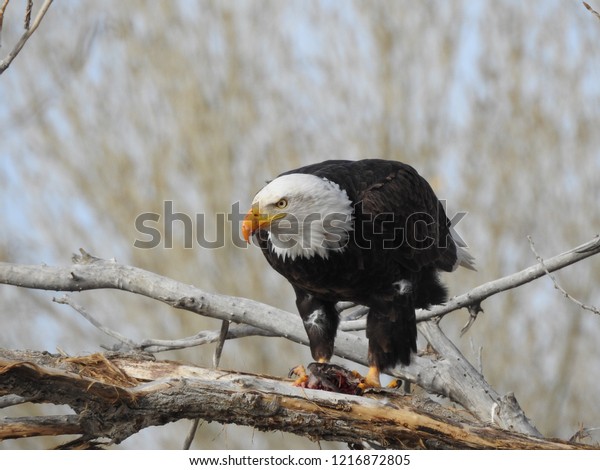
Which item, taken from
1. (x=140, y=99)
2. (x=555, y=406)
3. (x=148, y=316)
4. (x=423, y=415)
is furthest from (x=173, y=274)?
(x=423, y=415)

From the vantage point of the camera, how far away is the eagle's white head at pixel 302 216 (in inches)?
166

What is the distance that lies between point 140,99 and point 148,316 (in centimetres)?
248

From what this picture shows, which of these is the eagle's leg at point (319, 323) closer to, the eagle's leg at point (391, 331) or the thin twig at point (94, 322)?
the eagle's leg at point (391, 331)

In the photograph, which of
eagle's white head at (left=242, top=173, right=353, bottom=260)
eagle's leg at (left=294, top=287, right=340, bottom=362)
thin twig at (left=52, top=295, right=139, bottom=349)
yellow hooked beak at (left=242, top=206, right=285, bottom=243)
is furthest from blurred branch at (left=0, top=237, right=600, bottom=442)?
yellow hooked beak at (left=242, top=206, right=285, bottom=243)

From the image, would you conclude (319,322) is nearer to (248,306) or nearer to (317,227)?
(248,306)

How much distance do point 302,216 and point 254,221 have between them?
0.28m

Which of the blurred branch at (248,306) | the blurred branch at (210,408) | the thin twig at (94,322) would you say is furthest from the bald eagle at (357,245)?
the thin twig at (94,322)

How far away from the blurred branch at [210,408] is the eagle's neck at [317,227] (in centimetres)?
77

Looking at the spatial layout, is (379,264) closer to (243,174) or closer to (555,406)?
(243,174)

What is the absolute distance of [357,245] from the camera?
4.49m

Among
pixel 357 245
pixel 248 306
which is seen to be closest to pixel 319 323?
pixel 248 306

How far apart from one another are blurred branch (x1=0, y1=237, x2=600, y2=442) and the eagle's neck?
571 mm

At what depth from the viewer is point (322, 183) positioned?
436 cm
